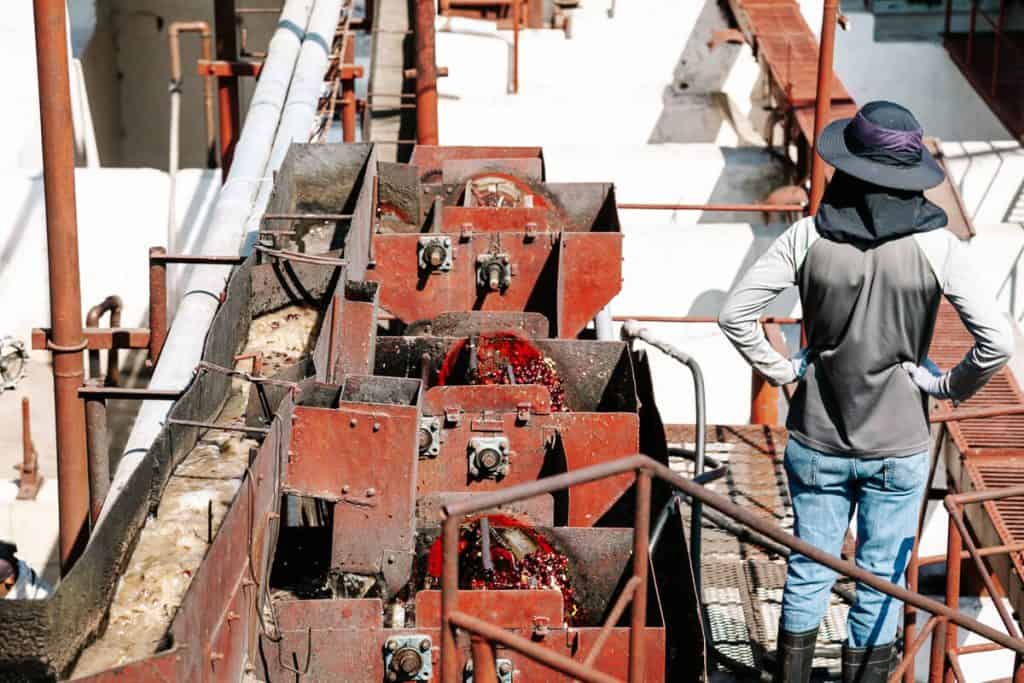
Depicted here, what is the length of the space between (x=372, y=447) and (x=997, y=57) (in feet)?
49.0

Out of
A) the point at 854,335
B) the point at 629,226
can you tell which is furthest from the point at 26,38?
the point at 854,335

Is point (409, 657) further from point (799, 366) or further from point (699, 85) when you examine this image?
point (699, 85)

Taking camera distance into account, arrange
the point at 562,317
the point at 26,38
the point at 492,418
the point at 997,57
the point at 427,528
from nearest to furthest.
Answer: the point at 427,528
the point at 492,418
the point at 562,317
the point at 26,38
the point at 997,57

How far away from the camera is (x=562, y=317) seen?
9328mm

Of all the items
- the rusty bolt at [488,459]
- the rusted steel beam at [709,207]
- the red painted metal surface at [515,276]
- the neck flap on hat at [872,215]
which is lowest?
the rusty bolt at [488,459]

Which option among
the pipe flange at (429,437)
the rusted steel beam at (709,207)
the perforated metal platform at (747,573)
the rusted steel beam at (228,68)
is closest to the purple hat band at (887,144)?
the perforated metal platform at (747,573)

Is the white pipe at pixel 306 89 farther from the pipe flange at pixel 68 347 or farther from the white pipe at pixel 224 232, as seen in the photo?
the pipe flange at pixel 68 347

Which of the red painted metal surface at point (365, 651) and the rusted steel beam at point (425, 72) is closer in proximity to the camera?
the red painted metal surface at point (365, 651)

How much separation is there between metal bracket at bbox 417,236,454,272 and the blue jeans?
12.9 feet

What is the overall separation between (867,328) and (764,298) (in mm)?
376

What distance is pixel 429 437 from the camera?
7367 mm

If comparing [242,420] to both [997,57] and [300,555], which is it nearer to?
[300,555]

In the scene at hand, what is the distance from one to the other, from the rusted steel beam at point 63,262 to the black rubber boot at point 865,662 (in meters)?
3.96

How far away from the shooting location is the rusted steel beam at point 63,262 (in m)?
7.50
